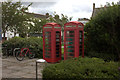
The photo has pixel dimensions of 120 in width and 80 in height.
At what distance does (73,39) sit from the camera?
25.7 ft

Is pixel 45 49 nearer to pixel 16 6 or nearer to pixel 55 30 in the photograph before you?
pixel 55 30

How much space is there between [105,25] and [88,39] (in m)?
4.42

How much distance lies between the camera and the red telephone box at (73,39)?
303 inches

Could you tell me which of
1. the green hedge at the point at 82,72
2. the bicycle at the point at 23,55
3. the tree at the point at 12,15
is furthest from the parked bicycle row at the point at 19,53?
the tree at the point at 12,15

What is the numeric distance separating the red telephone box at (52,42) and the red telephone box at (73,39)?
0.79 metres

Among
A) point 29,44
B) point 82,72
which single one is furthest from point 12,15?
point 82,72

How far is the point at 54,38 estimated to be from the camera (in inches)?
335

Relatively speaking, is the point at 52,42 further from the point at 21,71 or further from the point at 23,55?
the point at 23,55

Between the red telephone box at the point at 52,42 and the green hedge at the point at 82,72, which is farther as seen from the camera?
the red telephone box at the point at 52,42

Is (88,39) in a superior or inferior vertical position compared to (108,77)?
superior

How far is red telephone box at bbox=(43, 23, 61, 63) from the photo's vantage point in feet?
27.8

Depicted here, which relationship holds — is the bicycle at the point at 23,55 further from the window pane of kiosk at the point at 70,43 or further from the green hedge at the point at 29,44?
the window pane of kiosk at the point at 70,43

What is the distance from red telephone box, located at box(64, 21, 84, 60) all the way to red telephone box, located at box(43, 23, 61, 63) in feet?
2.59

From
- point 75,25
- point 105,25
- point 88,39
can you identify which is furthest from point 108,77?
point 88,39
